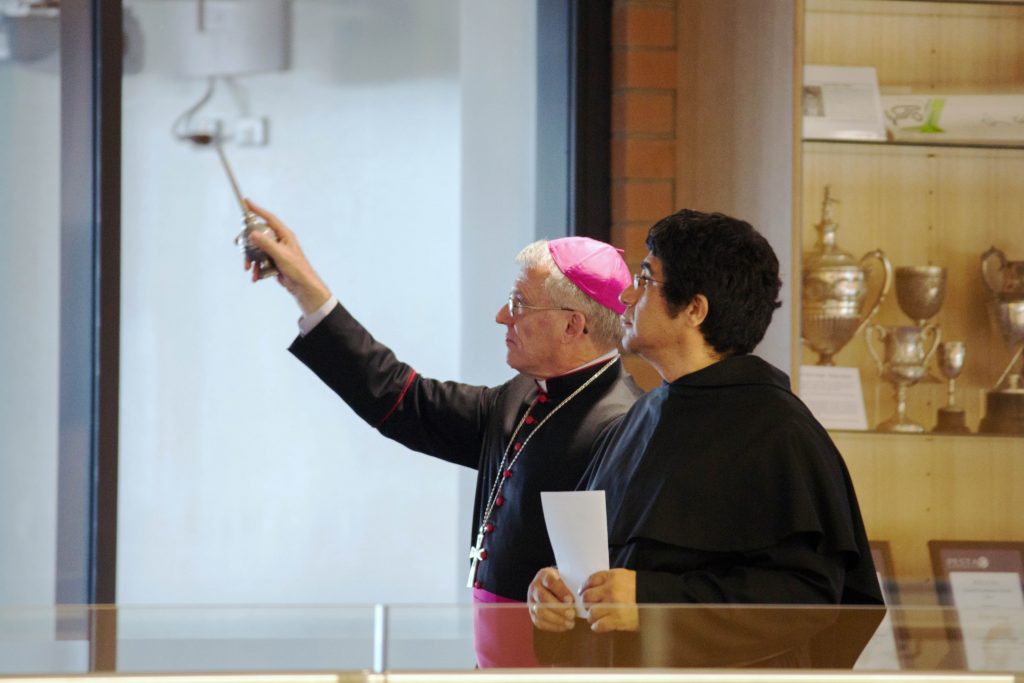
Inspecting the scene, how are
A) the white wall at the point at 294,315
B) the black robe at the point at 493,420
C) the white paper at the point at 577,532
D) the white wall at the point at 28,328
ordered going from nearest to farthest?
the white paper at the point at 577,532
the black robe at the point at 493,420
the white wall at the point at 28,328
the white wall at the point at 294,315

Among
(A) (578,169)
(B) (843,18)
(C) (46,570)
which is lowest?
(C) (46,570)

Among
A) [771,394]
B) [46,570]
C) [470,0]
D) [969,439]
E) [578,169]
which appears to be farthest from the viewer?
[46,570]

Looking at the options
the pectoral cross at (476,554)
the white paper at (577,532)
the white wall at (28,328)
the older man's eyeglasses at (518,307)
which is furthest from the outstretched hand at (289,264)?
the white wall at (28,328)

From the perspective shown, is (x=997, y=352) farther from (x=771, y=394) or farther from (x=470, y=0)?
(x=470, y=0)

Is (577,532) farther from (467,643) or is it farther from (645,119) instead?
(645,119)

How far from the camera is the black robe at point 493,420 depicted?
1.96m

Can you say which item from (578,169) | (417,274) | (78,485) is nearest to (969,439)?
(578,169)

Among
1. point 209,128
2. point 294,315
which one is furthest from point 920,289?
point 209,128

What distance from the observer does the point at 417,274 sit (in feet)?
17.6

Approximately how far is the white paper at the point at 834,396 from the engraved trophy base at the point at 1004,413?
0.92 ft

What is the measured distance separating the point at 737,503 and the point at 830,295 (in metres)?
1.20

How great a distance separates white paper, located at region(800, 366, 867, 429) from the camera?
262 cm

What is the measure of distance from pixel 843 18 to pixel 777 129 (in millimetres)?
360

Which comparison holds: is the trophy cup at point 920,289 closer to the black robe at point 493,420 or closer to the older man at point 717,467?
the black robe at point 493,420
